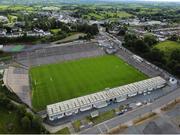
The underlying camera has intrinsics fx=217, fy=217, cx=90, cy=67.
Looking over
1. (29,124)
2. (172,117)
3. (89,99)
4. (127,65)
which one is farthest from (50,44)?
(172,117)

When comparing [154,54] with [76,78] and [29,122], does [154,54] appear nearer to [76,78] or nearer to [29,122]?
[76,78]

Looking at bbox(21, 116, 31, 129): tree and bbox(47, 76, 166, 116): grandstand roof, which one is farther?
bbox(47, 76, 166, 116): grandstand roof

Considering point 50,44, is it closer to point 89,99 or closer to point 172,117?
point 89,99

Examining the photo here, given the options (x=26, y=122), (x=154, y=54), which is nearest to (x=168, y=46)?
(x=154, y=54)

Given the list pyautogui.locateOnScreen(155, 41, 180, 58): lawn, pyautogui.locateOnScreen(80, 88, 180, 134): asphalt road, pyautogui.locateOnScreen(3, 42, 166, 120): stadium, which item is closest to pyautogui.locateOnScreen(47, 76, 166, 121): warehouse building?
pyautogui.locateOnScreen(3, 42, 166, 120): stadium

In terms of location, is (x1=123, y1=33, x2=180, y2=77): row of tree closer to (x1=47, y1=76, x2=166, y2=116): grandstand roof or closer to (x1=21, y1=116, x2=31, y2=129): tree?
(x1=47, y1=76, x2=166, y2=116): grandstand roof

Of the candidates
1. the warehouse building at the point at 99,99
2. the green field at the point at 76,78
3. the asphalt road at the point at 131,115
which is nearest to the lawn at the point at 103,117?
the asphalt road at the point at 131,115

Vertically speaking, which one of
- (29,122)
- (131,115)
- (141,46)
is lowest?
(131,115)

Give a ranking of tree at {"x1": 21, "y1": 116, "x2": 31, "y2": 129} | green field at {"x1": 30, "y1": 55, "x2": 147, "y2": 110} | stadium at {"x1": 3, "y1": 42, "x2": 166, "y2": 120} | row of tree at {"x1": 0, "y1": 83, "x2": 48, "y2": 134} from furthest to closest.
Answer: green field at {"x1": 30, "y1": 55, "x2": 147, "y2": 110}, stadium at {"x1": 3, "y1": 42, "x2": 166, "y2": 120}, row of tree at {"x1": 0, "y1": 83, "x2": 48, "y2": 134}, tree at {"x1": 21, "y1": 116, "x2": 31, "y2": 129}

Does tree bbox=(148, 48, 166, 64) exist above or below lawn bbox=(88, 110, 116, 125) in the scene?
above
